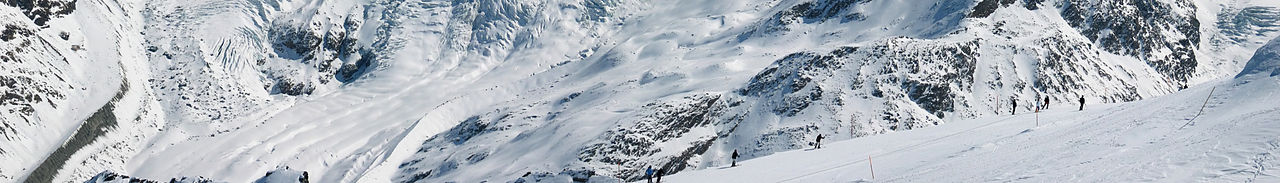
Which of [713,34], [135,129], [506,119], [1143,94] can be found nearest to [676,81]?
[506,119]

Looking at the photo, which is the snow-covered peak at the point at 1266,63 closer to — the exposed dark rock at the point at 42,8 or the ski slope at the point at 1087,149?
the ski slope at the point at 1087,149

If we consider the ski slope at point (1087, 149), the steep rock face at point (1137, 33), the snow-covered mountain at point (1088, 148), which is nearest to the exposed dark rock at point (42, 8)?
the ski slope at point (1087, 149)

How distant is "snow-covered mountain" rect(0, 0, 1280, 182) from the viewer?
10025cm

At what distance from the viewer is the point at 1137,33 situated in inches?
5059

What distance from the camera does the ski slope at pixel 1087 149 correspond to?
2528 centimetres

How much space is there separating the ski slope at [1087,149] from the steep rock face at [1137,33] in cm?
8043

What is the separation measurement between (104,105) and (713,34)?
252ft

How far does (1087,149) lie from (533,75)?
11136 centimetres

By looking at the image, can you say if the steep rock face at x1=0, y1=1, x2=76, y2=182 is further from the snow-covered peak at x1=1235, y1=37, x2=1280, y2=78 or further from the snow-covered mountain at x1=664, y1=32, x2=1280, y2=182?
the snow-covered peak at x1=1235, y1=37, x2=1280, y2=78

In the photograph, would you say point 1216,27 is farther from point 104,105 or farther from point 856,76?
point 104,105

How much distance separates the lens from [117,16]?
141875mm

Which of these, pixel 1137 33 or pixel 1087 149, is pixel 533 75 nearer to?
pixel 1137 33

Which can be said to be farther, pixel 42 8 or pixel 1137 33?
pixel 42 8

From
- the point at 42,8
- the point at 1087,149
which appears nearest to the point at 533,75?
the point at 42,8
